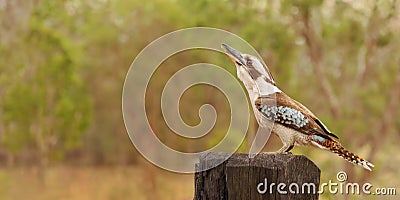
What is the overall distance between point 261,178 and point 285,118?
0.22 meters

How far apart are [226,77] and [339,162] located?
255cm

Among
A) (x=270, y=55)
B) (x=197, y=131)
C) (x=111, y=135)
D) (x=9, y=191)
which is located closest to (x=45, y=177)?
(x=9, y=191)

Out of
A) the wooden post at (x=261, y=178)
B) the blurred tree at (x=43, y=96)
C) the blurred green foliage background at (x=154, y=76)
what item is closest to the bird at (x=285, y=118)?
the wooden post at (x=261, y=178)

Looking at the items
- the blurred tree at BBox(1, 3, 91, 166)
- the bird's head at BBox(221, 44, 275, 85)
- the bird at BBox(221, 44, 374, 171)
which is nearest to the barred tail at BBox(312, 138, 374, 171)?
the bird at BBox(221, 44, 374, 171)

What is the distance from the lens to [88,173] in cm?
409

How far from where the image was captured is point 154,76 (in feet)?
12.1

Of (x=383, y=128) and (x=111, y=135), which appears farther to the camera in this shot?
(x=111, y=135)

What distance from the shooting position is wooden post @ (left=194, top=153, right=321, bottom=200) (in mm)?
1029

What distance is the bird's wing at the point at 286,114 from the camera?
→ 122 centimetres

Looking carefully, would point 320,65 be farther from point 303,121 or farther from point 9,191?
point 303,121

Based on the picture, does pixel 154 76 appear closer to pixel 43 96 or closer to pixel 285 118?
pixel 43 96

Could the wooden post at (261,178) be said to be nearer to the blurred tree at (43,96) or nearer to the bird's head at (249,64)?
the bird's head at (249,64)

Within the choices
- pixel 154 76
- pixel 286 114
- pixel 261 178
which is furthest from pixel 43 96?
pixel 261 178

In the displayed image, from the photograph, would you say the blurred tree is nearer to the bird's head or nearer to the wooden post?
the bird's head
